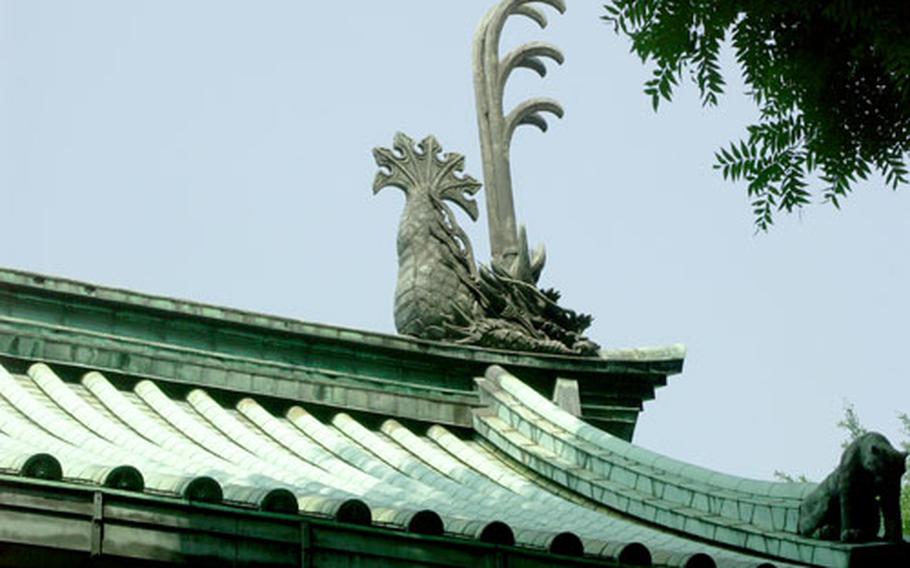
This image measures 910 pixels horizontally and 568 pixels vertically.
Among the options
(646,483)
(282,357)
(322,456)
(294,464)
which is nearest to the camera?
(294,464)

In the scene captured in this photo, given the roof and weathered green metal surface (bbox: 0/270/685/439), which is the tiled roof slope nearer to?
the roof

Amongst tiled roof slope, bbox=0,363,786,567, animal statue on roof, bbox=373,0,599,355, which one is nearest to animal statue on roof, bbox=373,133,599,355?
animal statue on roof, bbox=373,0,599,355

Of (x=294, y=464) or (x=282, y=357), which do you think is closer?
(x=294, y=464)

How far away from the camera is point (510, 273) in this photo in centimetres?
1589

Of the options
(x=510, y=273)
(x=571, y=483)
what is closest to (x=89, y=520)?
(x=571, y=483)

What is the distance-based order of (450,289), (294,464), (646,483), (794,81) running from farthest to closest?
1. (450,289)
2. (646,483)
3. (294,464)
4. (794,81)

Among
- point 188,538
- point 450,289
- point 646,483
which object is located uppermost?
point 450,289

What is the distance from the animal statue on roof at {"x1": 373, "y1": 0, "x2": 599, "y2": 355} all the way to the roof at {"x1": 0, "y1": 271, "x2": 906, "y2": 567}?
30 cm

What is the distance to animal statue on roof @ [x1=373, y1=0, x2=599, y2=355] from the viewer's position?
15359 millimetres

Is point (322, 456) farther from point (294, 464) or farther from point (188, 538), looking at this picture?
point (188, 538)

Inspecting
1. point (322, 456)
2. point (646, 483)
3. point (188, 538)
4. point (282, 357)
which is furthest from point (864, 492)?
point (282, 357)

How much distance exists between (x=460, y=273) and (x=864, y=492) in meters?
5.36

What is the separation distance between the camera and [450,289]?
50.6 feet

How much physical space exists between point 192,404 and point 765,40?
535cm
